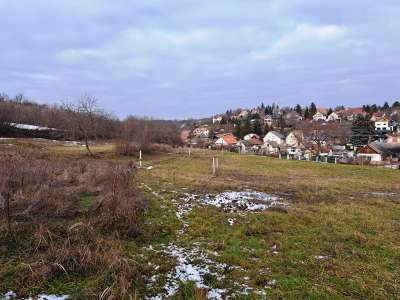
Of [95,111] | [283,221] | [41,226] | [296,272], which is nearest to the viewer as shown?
[296,272]

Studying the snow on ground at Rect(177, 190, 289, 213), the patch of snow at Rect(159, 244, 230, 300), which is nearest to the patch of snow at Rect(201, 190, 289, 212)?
the snow on ground at Rect(177, 190, 289, 213)

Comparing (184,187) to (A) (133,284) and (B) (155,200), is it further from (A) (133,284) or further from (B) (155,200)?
(A) (133,284)

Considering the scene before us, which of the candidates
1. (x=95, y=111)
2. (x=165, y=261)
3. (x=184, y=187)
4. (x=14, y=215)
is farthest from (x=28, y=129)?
(x=165, y=261)

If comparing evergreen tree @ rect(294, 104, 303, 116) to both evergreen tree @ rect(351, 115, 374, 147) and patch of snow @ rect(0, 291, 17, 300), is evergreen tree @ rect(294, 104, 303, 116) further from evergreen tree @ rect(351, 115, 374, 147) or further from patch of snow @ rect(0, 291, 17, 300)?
patch of snow @ rect(0, 291, 17, 300)

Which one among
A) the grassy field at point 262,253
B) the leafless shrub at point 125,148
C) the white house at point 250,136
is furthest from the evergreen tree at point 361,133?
the grassy field at point 262,253

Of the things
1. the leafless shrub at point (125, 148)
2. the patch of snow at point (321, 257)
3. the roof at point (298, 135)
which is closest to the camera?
the patch of snow at point (321, 257)

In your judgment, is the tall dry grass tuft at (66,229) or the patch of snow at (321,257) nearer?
the tall dry grass tuft at (66,229)

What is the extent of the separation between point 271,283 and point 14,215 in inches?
242

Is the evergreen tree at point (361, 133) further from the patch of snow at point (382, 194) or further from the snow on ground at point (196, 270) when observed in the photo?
the snow on ground at point (196, 270)

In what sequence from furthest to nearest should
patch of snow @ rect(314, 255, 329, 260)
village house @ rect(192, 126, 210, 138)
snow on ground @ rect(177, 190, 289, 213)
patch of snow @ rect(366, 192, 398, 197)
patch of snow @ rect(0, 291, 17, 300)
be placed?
village house @ rect(192, 126, 210, 138)
patch of snow @ rect(366, 192, 398, 197)
snow on ground @ rect(177, 190, 289, 213)
patch of snow @ rect(314, 255, 329, 260)
patch of snow @ rect(0, 291, 17, 300)

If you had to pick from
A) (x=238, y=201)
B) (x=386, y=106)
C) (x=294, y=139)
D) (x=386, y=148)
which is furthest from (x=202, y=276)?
(x=386, y=106)

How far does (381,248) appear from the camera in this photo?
7449 mm

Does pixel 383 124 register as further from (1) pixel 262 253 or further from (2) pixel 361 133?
(1) pixel 262 253

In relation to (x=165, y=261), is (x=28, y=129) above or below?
above
